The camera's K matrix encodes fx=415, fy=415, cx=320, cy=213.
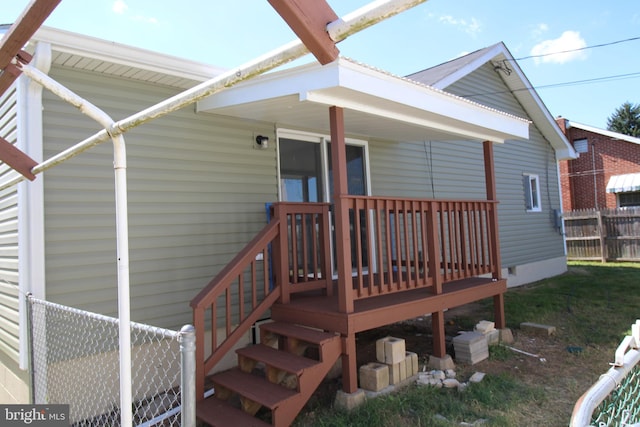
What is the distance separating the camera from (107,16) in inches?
166

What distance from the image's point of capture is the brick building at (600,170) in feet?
Result: 60.3

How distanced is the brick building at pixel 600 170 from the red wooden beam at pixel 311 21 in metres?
21.1

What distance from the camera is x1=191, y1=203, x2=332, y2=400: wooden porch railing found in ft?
11.5

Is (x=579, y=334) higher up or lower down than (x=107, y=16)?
lower down

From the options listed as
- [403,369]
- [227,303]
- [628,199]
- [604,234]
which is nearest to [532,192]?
[604,234]

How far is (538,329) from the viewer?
222 inches

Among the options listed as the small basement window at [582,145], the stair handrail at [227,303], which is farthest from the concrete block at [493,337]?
the small basement window at [582,145]

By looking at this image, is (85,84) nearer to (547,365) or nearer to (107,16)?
(107,16)

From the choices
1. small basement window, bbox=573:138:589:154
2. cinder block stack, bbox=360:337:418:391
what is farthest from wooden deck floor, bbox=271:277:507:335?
small basement window, bbox=573:138:589:154

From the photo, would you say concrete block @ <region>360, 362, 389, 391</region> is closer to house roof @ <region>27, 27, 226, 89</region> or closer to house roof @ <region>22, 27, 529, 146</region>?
house roof @ <region>22, 27, 529, 146</region>

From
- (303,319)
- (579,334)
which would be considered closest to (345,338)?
(303,319)

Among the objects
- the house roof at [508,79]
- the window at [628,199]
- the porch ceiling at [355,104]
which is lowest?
the window at [628,199]

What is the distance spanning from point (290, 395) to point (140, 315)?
1.87 m

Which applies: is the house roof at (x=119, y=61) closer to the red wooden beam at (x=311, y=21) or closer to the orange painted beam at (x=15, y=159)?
the orange painted beam at (x=15, y=159)
